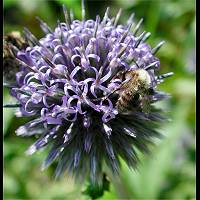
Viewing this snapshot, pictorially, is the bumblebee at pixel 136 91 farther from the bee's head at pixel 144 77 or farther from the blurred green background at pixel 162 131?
the blurred green background at pixel 162 131

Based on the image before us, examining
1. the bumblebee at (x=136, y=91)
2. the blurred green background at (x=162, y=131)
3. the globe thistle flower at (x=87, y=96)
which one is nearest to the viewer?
the bumblebee at (x=136, y=91)

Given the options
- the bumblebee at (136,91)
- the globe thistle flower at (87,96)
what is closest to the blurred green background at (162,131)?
the globe thistle flower at (87,96)

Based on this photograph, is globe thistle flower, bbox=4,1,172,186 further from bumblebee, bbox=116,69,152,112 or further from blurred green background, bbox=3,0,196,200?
blurred green background, bbox=3,0,196,200

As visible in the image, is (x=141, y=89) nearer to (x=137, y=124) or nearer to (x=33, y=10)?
(x=137, y=124)

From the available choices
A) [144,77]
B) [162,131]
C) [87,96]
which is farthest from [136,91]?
[162,131]

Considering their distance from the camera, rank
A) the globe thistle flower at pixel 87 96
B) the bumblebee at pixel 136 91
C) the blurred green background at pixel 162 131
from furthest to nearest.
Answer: the blurred green background at pixel 162 131
the globe thistle flower at pixel 87 96
the bumblebee at pixel 136 91

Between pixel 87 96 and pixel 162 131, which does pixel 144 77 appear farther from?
pixel 162 131

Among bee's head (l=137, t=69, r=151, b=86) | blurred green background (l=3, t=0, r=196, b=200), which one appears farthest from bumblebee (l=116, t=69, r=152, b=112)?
blurred green background (l=3, t=0, r=196, b=200)
